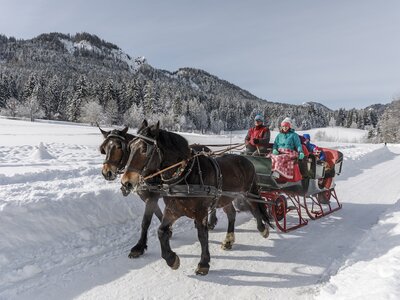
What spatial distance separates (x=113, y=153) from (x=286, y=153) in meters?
3.97

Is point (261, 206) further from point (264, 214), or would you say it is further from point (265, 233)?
point (265, 233)

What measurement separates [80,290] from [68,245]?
1.43 metres

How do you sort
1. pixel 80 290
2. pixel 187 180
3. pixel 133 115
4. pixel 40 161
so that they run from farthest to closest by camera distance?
pixel 133 115 < pixel 40 161 < pixel 187 180 < pixel 80 290

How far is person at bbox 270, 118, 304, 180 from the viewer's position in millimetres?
7461

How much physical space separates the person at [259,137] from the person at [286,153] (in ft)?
2.38

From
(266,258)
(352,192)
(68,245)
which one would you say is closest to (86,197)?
(68,245)

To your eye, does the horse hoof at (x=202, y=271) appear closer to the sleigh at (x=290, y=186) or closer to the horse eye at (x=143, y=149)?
the horse eye at (x=143, y=149)

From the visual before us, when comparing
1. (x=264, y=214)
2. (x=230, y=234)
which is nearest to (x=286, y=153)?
(x=264, y=214)

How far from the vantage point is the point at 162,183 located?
16.4 feet

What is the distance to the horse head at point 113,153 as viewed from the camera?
17.3 ft

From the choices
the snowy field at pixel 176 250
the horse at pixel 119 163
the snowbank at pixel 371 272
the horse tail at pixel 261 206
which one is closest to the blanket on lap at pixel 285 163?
the horse tail at pixel 261 206

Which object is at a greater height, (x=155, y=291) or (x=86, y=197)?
(x=86, y=197)

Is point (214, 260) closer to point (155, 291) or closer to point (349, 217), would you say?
point (155, 291)

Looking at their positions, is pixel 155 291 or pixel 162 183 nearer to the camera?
pixel 155 291
